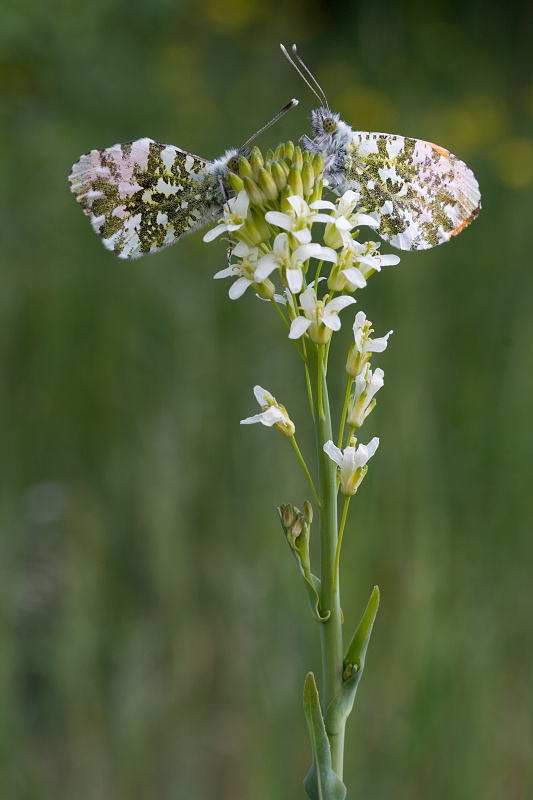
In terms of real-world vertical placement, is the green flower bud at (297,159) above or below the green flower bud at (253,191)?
above

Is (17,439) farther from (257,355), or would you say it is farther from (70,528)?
(257,355)

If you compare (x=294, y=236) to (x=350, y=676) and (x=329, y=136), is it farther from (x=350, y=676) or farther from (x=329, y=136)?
(x=350, y=676)

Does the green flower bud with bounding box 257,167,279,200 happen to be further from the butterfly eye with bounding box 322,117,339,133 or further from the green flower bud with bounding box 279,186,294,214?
the butterfly eye with bounding box 322,117,339,133

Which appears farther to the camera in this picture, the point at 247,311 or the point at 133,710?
the point at 247,311

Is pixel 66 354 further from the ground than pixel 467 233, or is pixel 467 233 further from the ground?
pixel 467 233

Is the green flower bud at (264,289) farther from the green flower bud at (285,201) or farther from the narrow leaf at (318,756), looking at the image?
the narrow leaf at (318,756)

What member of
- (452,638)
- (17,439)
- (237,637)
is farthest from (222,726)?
(17,439)

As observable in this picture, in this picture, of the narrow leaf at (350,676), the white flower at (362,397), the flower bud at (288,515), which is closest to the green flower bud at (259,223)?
the white flower at (362,397)
